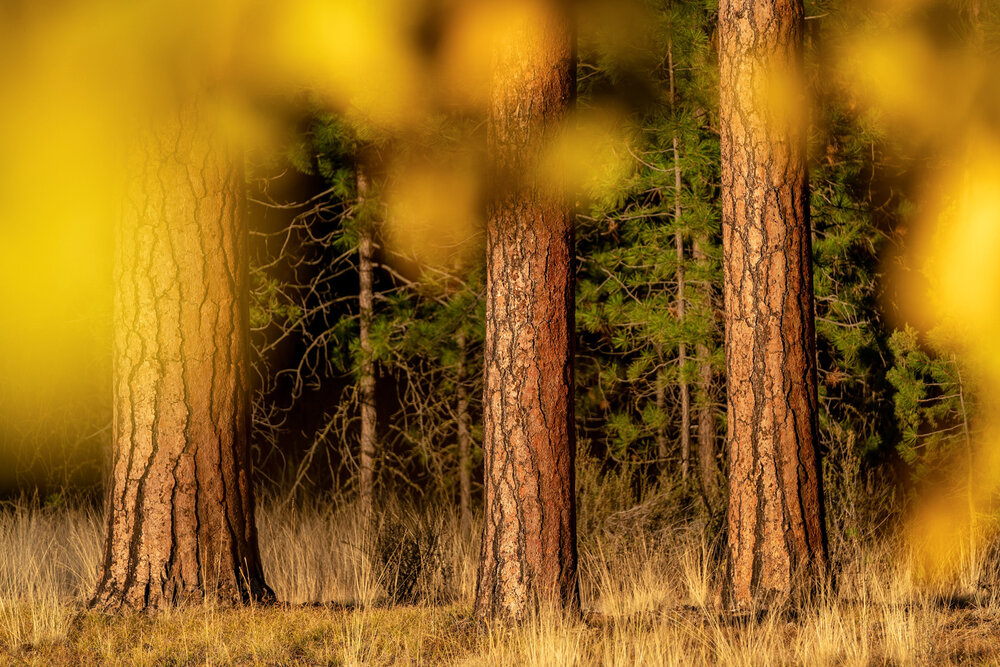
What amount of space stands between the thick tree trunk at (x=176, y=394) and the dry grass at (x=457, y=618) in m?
0.27

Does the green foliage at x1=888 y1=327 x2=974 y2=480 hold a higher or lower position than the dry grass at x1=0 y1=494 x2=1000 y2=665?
higher

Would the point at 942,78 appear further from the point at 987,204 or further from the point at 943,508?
the point at 943,508

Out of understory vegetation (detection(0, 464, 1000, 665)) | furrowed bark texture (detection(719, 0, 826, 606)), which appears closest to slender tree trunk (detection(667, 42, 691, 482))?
understory vegetation (detection(0, 464, 1000, 665))

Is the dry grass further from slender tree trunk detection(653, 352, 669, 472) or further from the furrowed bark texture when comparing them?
slender tree trunk detection(653, 352, 669, 472)

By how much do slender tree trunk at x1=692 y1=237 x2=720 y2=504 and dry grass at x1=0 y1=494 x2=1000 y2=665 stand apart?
1.51 metres

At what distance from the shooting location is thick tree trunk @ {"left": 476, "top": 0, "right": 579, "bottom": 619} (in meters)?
5.66

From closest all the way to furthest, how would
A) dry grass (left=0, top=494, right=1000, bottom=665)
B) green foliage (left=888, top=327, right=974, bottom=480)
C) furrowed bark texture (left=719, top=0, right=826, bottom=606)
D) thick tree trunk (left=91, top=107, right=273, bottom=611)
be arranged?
dry grass (left=0, top=494, right=1000, bottom=665) < thick tree trunk (left=91, top=107, right=273, bottom=611) < furrowed bark texture (left=719, top=0, right=826, bottom=606) < green foliage (left=888, top=327, right=974, bottom=480)

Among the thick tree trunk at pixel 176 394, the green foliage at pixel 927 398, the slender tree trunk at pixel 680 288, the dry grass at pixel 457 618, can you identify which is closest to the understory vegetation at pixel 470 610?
the dry grass at pixel 457 618

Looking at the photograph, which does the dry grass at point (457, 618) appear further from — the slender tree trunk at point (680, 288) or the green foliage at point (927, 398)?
the slender tree trunk at point (680, 288)

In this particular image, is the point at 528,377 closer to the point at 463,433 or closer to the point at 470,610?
the point at 470,610

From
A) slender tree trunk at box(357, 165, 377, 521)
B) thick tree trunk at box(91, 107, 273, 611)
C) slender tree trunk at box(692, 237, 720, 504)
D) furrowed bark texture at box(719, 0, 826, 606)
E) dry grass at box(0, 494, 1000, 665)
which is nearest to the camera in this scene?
dry grass at box(0, 494, 1000, 665)

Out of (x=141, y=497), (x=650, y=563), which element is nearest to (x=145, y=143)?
(x=141, y=497)

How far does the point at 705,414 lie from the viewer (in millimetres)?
9547

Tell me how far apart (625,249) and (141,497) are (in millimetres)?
4985
